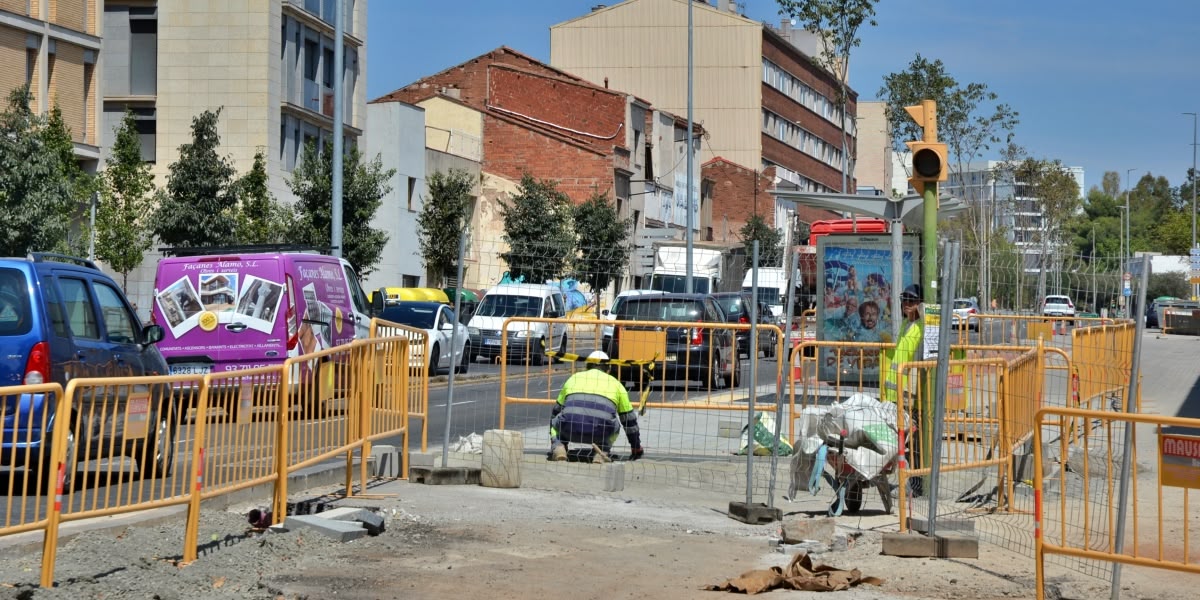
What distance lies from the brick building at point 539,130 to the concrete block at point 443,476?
43.7 meters

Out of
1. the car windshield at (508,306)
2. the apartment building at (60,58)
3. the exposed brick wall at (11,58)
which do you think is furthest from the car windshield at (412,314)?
the exposed brick wall at (11,58)

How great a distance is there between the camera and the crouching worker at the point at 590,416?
12.8m

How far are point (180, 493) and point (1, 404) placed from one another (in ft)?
4.41

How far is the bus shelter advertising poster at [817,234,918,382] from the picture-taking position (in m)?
20.0

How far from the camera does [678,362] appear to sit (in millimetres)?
14578

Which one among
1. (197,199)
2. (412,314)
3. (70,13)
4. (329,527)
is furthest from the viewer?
(70,13)

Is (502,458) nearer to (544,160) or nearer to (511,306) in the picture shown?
(511,306)

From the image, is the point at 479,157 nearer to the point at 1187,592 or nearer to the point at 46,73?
the point at 46,73

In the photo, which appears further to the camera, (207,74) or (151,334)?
(207,74)

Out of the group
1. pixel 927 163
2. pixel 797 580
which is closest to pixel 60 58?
pixel 927 163

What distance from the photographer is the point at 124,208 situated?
1380 inches

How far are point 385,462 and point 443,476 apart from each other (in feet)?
1.66

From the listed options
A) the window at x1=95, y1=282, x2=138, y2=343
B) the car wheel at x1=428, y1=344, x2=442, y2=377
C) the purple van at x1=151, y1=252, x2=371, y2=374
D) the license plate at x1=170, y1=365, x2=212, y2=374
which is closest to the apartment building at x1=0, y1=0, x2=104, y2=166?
the car wheel at x1=428, y1=344, x2=442, y2=377

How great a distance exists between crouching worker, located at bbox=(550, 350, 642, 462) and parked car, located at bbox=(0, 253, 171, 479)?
363cm
